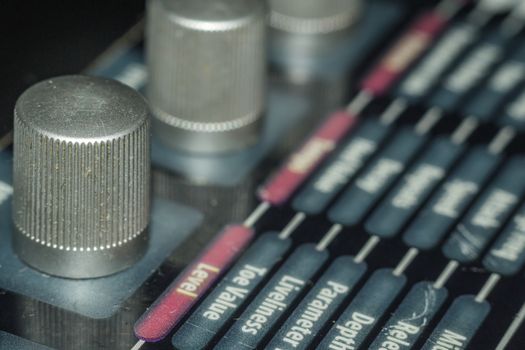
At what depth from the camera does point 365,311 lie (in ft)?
4.26

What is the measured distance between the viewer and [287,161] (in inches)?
59.2

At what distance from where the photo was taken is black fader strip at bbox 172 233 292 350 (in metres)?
1.26

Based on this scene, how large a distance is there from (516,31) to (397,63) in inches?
7.1

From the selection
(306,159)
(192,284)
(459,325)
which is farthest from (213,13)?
(459,325)

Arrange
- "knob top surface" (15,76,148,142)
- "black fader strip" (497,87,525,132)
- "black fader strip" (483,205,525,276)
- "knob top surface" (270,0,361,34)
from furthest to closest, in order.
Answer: "knob top surface" (270,0,361,34)
"black fader strip" (497,87,525,132)
"black fader strip" (483,205,525,276)
"knob top surface" (15,76,148,142)

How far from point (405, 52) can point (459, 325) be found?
0.50 meters

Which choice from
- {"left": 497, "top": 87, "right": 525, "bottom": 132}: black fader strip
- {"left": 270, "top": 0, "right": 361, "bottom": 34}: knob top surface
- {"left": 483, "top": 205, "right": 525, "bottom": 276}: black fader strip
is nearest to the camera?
{"left": 483, "top": 205, "right": 525, "bottom": 276}: black fader strip

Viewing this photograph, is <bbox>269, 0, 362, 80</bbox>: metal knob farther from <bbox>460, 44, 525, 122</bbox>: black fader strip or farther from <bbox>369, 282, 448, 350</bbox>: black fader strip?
<bbox>369, 282, 448, 350</bbox>: black fader strip

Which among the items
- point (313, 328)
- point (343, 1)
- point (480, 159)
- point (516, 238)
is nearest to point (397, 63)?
point (343, 1)

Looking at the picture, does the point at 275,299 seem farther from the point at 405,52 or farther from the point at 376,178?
the point at 405,52

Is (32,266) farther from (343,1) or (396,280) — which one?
(343,1)

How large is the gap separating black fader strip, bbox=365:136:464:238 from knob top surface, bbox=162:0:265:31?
0.23 meters

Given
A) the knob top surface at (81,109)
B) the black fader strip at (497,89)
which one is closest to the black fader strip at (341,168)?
the black fader strip at (497,89)

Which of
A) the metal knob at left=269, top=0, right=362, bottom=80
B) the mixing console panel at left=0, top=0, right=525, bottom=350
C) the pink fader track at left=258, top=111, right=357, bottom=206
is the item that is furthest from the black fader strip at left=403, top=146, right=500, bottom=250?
the metal knob at left=269, top=0, right=362, bottom=80
